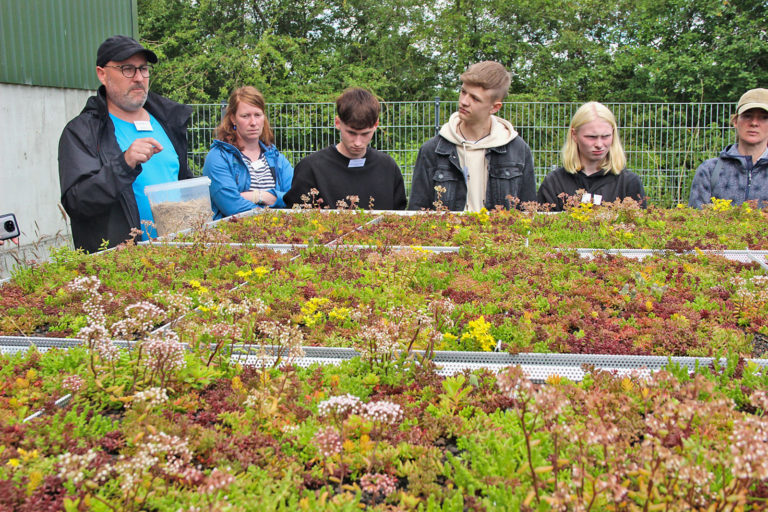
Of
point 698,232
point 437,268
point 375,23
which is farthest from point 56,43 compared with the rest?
point 375,23

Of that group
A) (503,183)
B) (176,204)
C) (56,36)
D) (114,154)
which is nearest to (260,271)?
(176,204)

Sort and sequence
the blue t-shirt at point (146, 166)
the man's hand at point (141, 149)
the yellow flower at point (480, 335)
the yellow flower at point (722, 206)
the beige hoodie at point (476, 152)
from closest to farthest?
the yellow flower at point (480, 335) < the man's hand at point (141, 149) < the blue t-shirt at point (146, 166) < the yellow flower at point (722, 206) < the beige hoodie at point (476, 152)

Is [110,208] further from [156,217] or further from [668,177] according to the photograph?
[668,177]

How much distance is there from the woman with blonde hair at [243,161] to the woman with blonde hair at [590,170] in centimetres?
278

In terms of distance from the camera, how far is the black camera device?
3.73 m

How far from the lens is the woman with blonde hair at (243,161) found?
20.4 feet

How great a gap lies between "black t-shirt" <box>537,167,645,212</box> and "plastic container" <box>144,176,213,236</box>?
3253 millimetres

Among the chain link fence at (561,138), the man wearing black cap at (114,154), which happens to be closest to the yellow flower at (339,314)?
the man wearing black cap at (114,154)

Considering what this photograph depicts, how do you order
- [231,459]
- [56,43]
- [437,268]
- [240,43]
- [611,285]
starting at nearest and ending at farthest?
1. [231,459]
2. [611,285]
3. [437,268]
4. [56,43]
5. [240,43]

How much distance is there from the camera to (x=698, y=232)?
4.87m

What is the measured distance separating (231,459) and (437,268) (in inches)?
87.1

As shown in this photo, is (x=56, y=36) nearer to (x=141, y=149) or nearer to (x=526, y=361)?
(x=141, y=149)

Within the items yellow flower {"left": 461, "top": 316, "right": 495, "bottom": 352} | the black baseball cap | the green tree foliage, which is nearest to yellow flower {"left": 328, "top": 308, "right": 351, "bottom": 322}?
yellow flower {"left": 461, "top": 316, "right": 495, "bottom": 352}

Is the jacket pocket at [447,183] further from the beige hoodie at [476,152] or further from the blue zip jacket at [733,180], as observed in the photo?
the blue zip jacket at [733,180]
